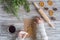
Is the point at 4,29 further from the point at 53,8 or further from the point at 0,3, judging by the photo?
the point at 53,8

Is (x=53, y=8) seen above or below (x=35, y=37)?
above

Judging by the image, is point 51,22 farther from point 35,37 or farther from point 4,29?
point 4,29

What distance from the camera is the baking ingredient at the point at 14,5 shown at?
161 cm

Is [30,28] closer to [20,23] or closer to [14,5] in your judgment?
[20,23]

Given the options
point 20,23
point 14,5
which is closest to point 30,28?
point 20,23

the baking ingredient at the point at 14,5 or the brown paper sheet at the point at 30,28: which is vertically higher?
the baking ingredient at the point at 14,5

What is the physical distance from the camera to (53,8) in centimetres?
168

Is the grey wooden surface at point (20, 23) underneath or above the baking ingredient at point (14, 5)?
underneath

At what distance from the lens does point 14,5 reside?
63.3 inches

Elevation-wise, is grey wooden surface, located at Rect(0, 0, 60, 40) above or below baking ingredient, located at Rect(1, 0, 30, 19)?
below

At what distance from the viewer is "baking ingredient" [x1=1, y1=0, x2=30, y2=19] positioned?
1.61 meters

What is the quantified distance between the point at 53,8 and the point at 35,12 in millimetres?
156

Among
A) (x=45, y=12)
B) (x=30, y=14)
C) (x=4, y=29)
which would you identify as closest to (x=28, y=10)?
(x=30, y=14)

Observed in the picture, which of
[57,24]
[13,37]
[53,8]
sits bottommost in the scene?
[13,37]
